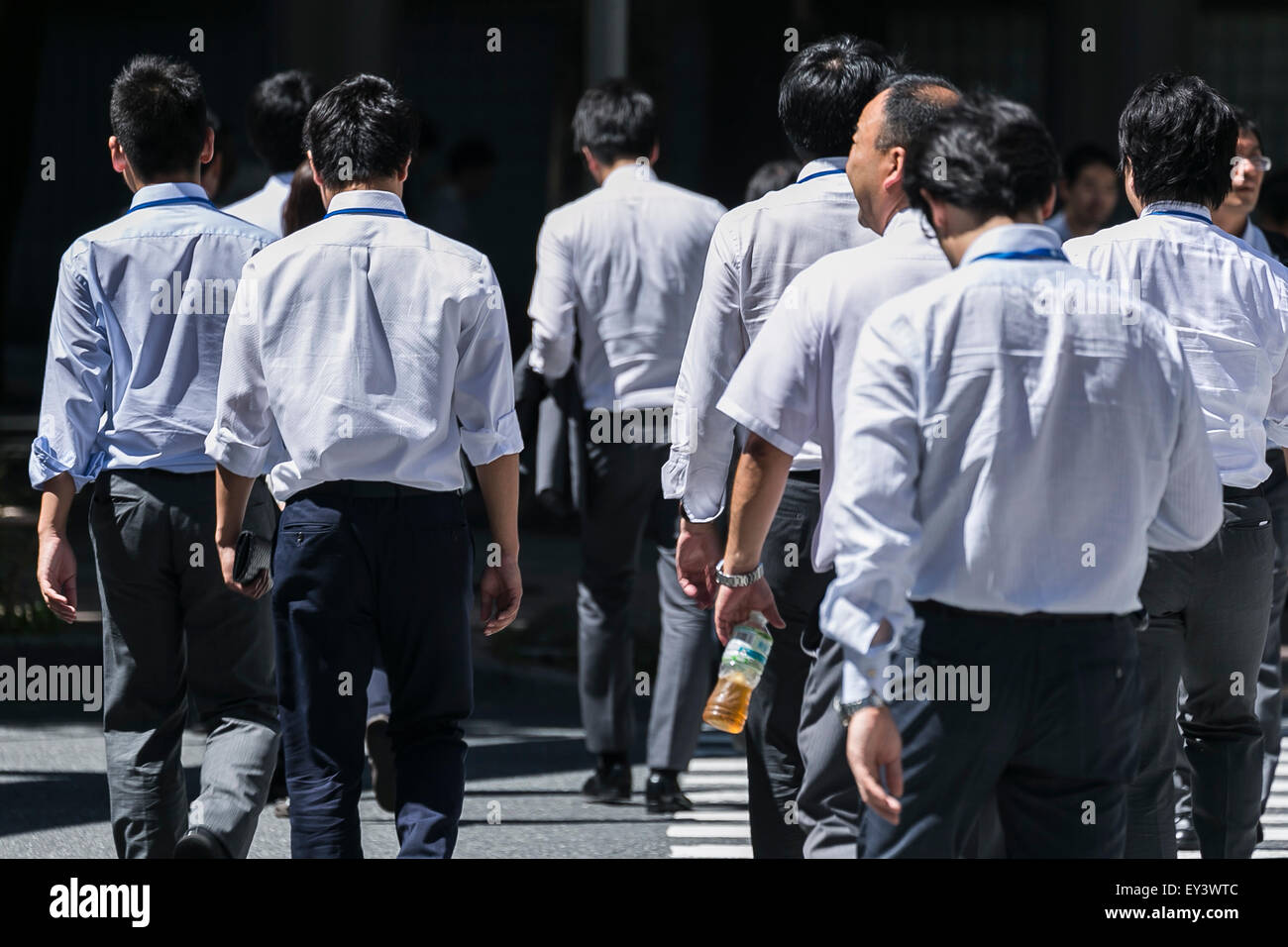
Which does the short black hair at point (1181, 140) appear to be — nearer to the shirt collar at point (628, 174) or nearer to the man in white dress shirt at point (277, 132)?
the shirt collar at point (628, 174)

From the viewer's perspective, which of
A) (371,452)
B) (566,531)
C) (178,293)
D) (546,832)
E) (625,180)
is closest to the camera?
(371,452)

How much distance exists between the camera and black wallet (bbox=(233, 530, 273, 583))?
460cm

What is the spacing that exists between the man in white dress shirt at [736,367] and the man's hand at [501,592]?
410 mm

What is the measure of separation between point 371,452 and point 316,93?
2668mm

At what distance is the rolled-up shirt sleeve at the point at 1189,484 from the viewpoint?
3336mm

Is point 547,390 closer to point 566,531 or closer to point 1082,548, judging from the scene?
point 1082,548

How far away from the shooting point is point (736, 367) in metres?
4.55

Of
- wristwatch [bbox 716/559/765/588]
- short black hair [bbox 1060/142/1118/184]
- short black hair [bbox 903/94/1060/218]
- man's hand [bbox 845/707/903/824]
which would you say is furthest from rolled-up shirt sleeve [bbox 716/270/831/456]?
short black hair [bbox 1060/142/1118/184]

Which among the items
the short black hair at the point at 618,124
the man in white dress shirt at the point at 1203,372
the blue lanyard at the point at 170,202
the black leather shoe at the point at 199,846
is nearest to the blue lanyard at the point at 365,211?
the blue lanyard at the point at 170,202

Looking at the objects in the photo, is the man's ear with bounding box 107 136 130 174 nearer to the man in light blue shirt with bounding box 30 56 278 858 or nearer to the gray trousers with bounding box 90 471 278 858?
the man in light blue shirt with bounding box 30 56 278 858

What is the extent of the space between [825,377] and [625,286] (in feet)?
Result: 8.33

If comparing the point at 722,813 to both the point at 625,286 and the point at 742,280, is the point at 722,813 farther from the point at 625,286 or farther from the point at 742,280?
the point at 742,280

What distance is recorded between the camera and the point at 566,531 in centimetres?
1346
